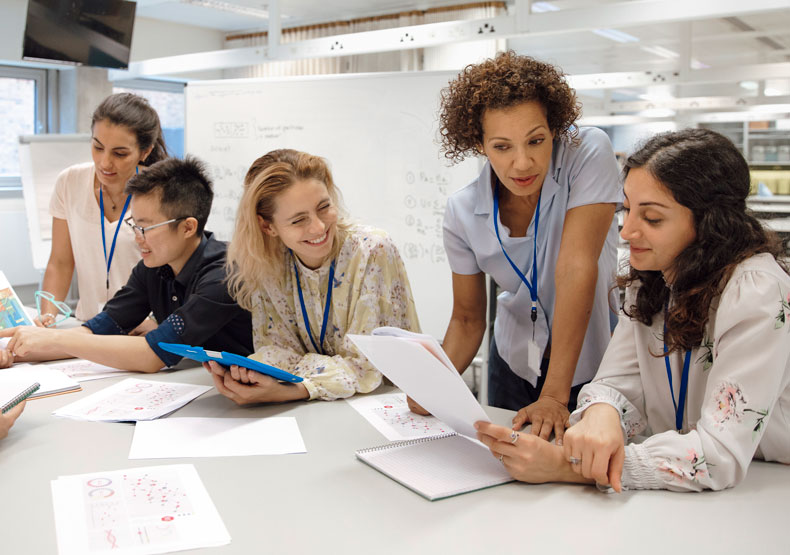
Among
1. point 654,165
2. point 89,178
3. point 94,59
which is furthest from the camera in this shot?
point 94,59

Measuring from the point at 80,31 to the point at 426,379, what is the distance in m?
3.71

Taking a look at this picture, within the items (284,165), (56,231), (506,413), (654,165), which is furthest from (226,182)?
(654,165)

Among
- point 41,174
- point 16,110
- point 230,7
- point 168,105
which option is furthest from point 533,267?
point 168,105

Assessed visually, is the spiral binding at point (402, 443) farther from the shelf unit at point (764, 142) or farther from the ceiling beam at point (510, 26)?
the shelf unit at point (764, 142)

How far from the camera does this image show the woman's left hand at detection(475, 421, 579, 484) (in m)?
1.12

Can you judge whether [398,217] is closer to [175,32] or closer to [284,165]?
[284,165]

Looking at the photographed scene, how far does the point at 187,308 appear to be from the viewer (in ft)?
5.96

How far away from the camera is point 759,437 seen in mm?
1081

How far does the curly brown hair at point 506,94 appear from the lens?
1454 millimetres

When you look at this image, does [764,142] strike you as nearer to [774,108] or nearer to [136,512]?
[774,108]

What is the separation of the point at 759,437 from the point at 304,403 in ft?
3.08

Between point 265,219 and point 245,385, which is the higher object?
point 265,219

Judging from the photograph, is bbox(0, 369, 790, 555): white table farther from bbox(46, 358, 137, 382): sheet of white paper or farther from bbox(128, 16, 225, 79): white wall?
bbox(128, 16, 225, 79): white wall

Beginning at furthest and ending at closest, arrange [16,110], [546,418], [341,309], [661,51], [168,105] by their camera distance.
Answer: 1. [661,51]
2. [168,105]
3. [16,110]
4. [341,309]
5. [546,418]
